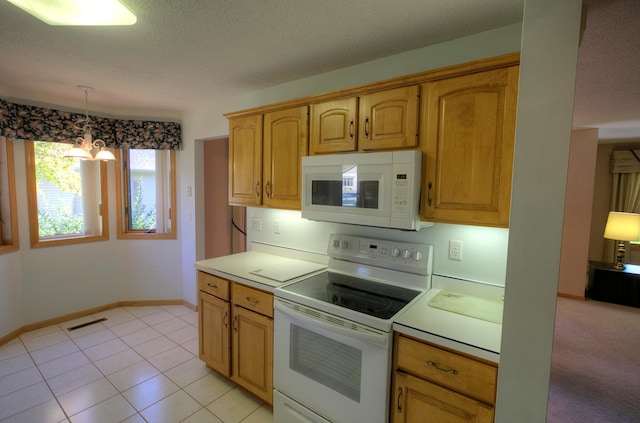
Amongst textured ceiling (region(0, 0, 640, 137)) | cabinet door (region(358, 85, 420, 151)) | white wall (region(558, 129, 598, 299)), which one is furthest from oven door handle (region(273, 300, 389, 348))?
white wall (region(558, 129, 598, 299))

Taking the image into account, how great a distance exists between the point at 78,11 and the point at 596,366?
4.51 meters

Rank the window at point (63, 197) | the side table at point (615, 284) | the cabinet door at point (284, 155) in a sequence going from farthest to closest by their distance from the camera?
the side table at point (615, 284), the window at point (63, 197), the cabinet door at point (284, 155)

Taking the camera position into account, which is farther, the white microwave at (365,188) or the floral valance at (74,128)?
the floral valance at (74,128)

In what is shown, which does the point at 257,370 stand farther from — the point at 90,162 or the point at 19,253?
the point at 90,162

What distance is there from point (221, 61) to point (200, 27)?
47cm

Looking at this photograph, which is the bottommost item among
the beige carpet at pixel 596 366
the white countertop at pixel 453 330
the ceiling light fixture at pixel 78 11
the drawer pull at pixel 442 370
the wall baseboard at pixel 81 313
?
the beige carpet at pixel 596 366

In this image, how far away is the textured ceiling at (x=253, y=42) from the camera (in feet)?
4.88

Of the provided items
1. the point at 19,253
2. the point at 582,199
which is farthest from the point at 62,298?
the point at 582,199

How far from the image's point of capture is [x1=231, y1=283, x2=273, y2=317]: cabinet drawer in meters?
1.95

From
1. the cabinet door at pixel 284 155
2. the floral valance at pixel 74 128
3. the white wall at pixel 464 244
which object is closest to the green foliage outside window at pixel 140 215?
the floral valance at pixel 74 128

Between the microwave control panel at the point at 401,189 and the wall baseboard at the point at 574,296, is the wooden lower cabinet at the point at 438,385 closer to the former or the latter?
the microwave control panel at the point at 401,189

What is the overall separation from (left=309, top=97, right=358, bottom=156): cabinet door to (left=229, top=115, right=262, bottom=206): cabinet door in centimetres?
54

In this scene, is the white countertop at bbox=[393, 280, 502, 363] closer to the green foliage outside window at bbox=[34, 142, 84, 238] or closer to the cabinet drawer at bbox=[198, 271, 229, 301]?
the cabinet drawer at bbox=[198, 271, 229, 301]

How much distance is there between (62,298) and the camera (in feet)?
10.8
